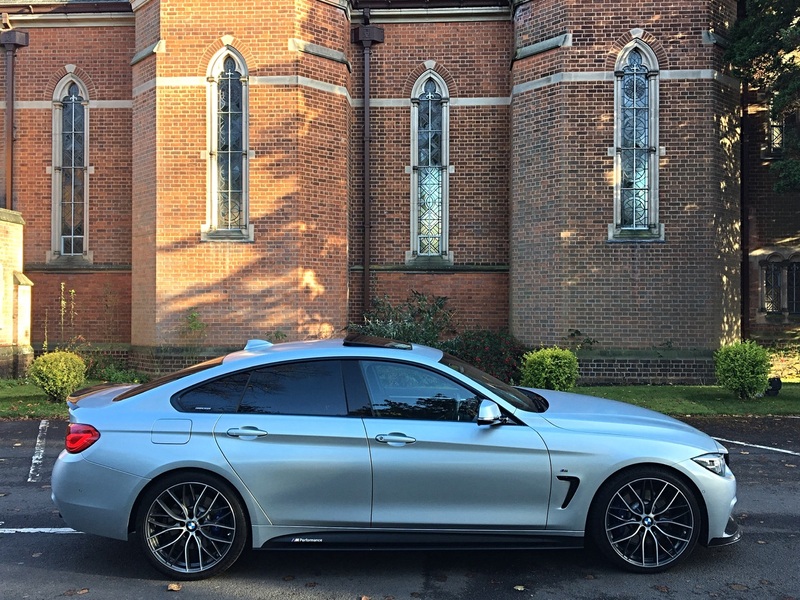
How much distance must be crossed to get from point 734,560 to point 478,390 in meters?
2.08

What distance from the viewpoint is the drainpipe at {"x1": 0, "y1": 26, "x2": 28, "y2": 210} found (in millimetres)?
14664

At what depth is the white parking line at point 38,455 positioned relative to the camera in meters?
6.87

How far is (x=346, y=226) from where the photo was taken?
44.5 ft

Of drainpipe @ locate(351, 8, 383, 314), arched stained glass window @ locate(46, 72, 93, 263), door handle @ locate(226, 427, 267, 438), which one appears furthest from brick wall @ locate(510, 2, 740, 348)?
arched stained glass window @ locate(46, 72, 93, 263)

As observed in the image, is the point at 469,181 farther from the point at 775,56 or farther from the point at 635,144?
the point at 775,56

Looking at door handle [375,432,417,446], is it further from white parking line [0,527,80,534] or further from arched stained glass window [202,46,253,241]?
arched stained glass window [202,46,253,241]

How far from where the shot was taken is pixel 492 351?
1272cm

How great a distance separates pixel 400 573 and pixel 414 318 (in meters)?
9.54

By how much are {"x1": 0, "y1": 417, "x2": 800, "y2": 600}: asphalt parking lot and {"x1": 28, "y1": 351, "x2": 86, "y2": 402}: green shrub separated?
562 cm

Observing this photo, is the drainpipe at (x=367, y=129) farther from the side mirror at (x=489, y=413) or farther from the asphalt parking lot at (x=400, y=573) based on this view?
the side mirror at (x=489, y=413)

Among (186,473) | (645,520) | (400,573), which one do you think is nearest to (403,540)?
(400,573)

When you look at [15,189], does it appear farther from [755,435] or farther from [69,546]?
[755,435]

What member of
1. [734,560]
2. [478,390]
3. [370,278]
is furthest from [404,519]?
[370,278]

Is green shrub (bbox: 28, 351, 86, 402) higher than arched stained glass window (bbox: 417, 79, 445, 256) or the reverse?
the reverse
